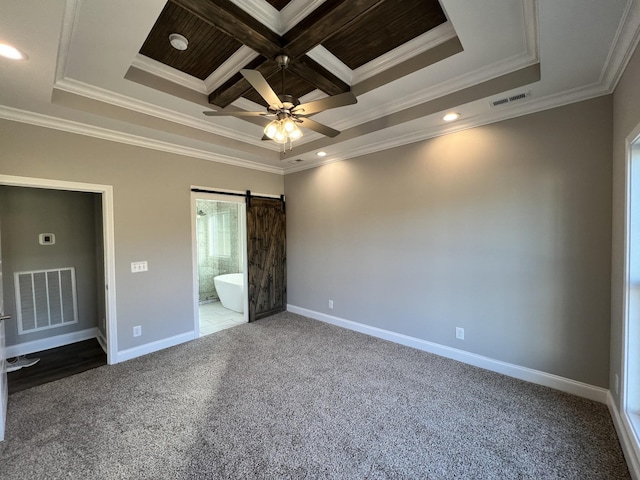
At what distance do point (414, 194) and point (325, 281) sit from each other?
6.56 feet

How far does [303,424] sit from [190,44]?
3.26 meters

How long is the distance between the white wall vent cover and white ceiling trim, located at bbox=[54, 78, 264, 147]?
252 centimetres

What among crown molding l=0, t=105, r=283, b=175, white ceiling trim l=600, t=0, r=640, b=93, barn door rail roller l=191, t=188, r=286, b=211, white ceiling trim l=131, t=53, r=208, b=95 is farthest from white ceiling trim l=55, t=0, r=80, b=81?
white ceiling trim l=600, t=0, r=640, b=93

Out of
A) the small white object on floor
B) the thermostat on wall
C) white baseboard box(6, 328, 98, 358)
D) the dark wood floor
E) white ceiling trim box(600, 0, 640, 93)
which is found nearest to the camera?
white ceiling trim box(600, 0, 640, 93)

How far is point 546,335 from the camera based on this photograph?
2605 millimetres

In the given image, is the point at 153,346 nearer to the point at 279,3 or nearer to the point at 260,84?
the point at 260,84

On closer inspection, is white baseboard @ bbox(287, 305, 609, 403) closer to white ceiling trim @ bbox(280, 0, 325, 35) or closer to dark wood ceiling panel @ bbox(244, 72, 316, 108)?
dark wood ceiling panel @ bbox(244, 72, 316, 108)

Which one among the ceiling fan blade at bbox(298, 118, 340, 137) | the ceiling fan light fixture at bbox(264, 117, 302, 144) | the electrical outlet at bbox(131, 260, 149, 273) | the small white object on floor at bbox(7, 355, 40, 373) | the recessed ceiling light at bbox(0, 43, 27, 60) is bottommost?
the small white object on floor at bbox(7, 355, 40, 373)

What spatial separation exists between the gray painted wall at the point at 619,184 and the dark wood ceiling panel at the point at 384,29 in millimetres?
1325

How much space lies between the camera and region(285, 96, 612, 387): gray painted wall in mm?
2385

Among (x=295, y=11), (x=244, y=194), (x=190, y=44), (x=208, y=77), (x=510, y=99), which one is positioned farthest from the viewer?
(x=244, y=194)

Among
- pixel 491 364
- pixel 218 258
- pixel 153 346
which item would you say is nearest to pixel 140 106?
pixel 153 346

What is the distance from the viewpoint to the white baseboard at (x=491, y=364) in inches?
95.5

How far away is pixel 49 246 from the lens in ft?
11.8
